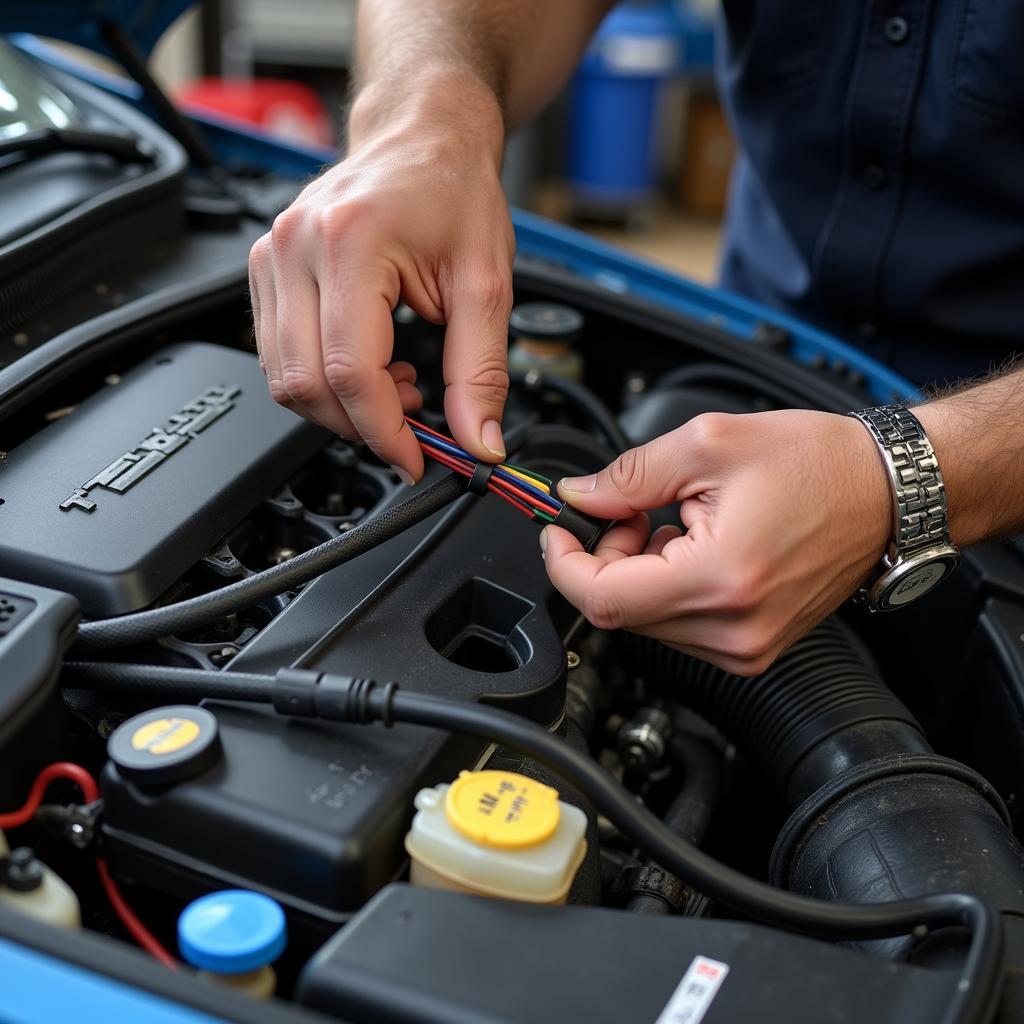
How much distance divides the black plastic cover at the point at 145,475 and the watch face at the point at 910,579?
41 cm

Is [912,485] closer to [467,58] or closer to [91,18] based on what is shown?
[467,58]

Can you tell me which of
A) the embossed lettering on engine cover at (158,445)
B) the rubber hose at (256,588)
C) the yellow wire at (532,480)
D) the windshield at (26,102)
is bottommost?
the rubber hose at (256,588)

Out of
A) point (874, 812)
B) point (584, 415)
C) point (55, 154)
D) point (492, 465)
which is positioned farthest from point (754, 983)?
point (55, 154)

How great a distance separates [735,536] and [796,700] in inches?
8.0

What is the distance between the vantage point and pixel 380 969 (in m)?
0.48

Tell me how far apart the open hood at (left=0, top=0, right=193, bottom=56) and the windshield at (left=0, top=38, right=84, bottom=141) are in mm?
40

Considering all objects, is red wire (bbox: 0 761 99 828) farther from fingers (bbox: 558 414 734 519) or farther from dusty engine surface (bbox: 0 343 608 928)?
fingers (bbox: 558 414 734 519)

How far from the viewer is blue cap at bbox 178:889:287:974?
0.48m

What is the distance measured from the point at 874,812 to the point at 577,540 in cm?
24

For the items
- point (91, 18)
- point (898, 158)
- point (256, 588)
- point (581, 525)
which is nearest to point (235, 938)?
point (256, 588)

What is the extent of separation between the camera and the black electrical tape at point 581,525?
0.70m

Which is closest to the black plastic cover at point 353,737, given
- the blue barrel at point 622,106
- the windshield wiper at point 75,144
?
the windshield wiper at point 75,144

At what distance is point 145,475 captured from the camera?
72 cm

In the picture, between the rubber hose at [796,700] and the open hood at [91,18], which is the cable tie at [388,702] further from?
the open hood at [91,18]
